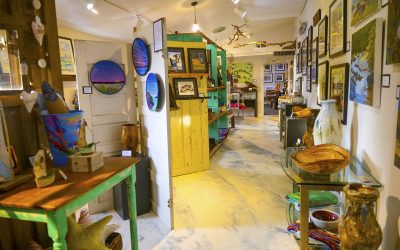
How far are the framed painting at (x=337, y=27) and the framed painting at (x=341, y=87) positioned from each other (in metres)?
0.14

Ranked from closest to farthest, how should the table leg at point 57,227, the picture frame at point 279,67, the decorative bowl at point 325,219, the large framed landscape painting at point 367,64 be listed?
1. the table leg at point 57,227
2. the large framed landscape painting at point 367,64
3. the decorative bowl at point 325,219
4. the picture frame at point 279,67

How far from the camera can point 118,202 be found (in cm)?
272

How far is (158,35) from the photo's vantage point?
2240 millimetres

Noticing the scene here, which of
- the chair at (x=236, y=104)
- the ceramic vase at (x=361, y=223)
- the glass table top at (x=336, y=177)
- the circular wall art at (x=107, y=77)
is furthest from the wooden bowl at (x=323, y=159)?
the chair at (x=236, y=104)

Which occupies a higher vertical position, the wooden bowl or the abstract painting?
the abstract painting

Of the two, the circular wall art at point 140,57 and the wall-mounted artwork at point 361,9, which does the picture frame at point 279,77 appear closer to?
the circular wall art at point 140,57

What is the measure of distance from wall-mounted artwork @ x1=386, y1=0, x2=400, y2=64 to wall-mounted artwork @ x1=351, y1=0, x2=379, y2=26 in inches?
8.7

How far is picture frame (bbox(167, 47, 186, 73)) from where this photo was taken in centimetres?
367

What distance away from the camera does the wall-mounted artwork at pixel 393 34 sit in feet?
3.79

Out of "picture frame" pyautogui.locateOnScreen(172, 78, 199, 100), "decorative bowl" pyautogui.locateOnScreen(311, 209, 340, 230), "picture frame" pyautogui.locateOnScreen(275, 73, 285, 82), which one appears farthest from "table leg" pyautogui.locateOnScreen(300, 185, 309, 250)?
"picture frame" pyautogui.locateOnScreen(275, 73, 285, 82)

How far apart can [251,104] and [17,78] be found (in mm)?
9522

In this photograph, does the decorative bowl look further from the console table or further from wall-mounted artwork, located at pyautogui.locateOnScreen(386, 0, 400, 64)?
wall-mounted artwork, located at pyautogui.locateOnScreen(386, 0, 400, 64)

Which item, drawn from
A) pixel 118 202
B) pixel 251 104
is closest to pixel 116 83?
pixel 118 202

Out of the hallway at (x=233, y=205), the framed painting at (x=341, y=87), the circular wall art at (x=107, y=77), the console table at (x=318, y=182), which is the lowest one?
the hallway at (x=233, y=205)
